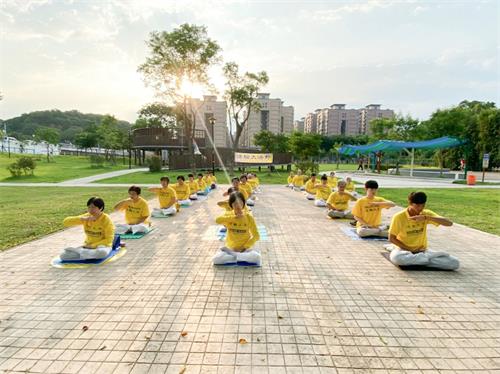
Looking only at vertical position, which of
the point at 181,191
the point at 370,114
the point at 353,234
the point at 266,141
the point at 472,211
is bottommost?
the point at 353,234

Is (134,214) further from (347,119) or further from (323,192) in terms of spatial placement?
(347,119)

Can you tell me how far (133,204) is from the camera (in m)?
8.96

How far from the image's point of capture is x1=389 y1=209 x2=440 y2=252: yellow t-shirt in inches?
243

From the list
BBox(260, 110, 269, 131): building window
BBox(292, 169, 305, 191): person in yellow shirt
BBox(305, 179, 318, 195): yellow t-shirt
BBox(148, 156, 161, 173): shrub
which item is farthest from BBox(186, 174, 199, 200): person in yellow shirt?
BBox(260, 110, 269, 131): building window

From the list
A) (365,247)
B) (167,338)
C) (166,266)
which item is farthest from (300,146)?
(167,338)

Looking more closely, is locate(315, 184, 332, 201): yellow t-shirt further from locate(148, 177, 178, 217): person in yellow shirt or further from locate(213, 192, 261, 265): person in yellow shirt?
locate(213, 192, 261, 265): person in yellow shirt

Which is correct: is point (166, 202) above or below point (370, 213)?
below

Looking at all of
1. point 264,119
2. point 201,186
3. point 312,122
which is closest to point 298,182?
point 201,186

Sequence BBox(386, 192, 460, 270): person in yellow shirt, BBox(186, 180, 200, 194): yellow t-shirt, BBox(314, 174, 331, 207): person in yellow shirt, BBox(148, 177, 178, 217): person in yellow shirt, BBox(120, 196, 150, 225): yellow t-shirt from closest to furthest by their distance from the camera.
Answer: BBox(386, 192, 460, 270): person in yellow shirt → BBox(120, 196, 150, 225): yellow t-shirt → BBox(148, 177, 178, 217): person in yellow shirt → BBox(314, 174, 331, 207): person in yellow shirt → BBox(186, 180, 200, 194): yellow t-shirt

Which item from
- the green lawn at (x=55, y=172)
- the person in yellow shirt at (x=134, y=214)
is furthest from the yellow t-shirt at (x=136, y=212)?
the green lawn at (x=55, y=172)

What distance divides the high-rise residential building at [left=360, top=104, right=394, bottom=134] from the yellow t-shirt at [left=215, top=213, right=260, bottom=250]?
12775cm

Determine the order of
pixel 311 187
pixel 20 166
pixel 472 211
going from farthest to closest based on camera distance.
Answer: pixel 20 166 < pixel 311 187 < pixel 472 211

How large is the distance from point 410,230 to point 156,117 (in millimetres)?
62945

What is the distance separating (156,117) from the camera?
62625 mm
